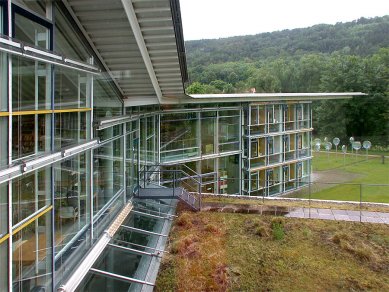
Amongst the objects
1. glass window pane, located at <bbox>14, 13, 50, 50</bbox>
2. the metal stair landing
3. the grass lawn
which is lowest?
the grass lawn

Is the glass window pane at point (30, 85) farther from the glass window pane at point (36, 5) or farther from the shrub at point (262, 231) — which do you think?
the shrub at point (262, 231)

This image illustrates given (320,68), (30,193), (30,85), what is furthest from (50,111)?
(320,68)

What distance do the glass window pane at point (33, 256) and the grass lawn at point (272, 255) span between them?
269 centimetres

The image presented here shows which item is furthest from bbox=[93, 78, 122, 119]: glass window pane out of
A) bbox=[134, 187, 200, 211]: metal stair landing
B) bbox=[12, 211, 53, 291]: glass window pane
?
bbox=[12, 211, 53, 291]: glass window pane

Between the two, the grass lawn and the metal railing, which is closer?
the grass lawn

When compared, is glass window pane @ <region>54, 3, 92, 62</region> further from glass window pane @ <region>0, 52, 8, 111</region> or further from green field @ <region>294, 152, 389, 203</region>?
green field @ <region>294, 152, 389, 203</region>

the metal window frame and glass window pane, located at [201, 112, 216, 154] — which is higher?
the metal window frame

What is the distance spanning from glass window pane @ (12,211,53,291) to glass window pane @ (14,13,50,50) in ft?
7.35

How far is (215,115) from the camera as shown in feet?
58.6

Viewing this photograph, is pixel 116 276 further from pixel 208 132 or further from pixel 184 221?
pixel 208 132

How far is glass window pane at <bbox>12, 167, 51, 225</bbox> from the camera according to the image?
173 inches

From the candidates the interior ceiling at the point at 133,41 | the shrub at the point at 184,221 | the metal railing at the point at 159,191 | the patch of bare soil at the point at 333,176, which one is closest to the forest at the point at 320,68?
the patch of bare soil at the point at 333,176

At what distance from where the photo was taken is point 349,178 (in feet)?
79.1

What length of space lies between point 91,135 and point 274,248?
5.04 m
